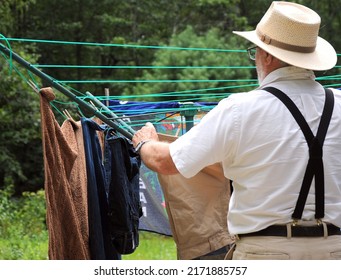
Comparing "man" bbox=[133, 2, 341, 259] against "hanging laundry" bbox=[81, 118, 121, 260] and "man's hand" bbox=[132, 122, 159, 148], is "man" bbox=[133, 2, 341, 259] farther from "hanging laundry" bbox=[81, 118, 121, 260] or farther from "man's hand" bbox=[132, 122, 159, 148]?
"hanging laundry" bbox=[81, 118, 121, 260]

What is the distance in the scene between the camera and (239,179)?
267 cm

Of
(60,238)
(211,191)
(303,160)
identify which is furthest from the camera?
(211,191)

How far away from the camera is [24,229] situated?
11141 millimetres

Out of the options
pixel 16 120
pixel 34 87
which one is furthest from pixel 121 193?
pixel 16 120

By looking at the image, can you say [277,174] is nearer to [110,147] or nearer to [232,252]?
[232,252]

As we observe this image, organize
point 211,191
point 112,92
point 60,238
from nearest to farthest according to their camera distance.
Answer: point 60,238, point 211,191, point 112,92

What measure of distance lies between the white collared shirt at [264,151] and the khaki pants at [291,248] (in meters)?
0.06

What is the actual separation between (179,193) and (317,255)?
1.19 meters

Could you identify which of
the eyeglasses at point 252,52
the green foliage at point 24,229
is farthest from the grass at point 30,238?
the eyeglasses at point 252,52

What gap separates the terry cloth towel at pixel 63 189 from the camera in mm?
3170

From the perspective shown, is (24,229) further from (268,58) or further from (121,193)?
(268,58)

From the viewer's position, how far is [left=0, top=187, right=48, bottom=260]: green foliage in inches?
329

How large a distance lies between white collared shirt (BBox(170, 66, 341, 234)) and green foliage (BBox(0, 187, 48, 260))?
5684mm
